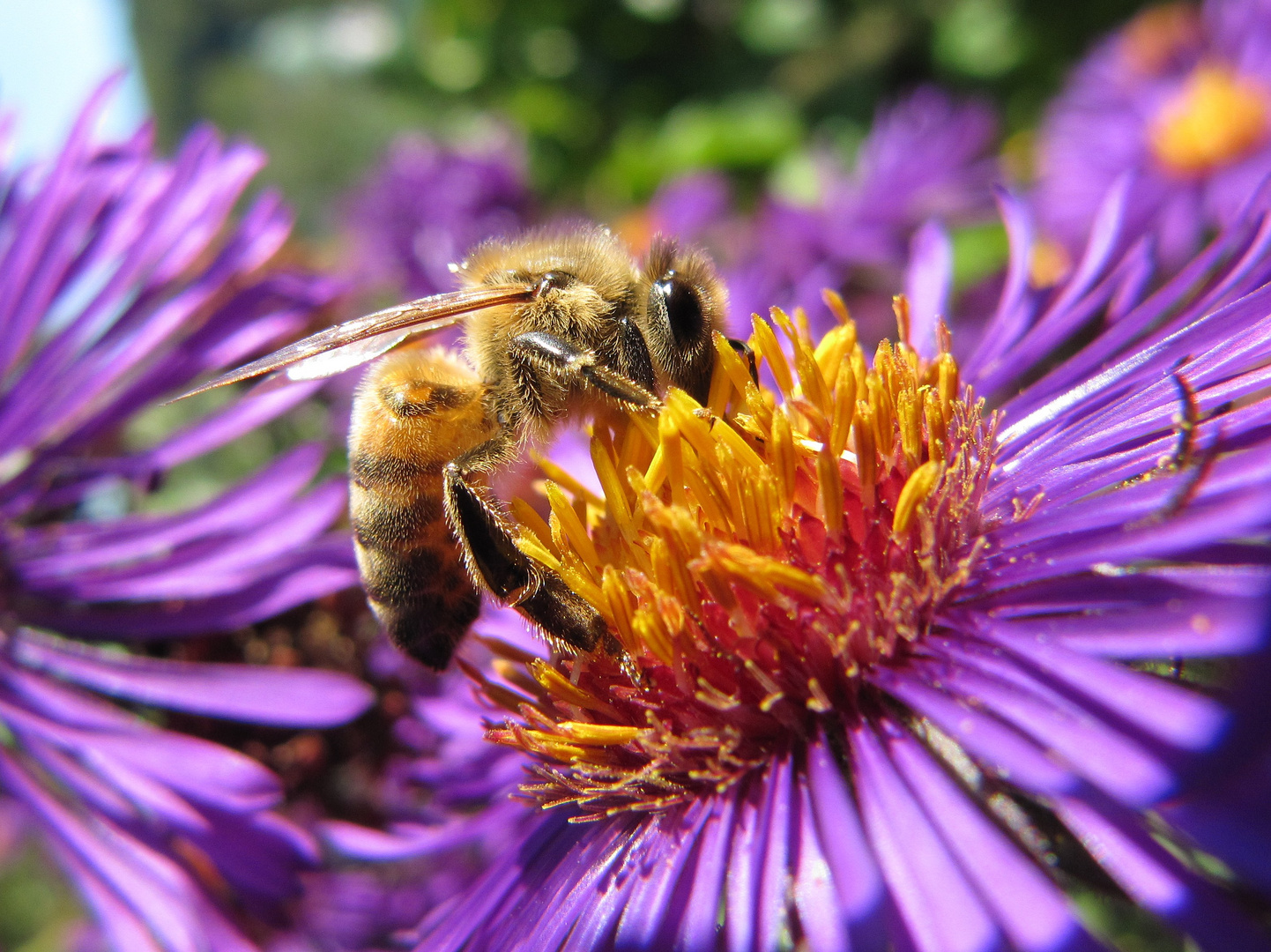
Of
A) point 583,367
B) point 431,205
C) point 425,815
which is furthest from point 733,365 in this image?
point 431,205

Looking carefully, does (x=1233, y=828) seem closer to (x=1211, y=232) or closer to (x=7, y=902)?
(x=1211, y=232)

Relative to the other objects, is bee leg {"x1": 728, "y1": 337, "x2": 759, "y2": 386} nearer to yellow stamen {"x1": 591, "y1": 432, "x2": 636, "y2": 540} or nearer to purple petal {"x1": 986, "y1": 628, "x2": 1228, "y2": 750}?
yellow stamen {"x1": 591, "y1": 432, "x2": 636, "y2": 540}

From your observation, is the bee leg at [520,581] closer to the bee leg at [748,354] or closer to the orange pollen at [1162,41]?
the bee leg at [748,354]

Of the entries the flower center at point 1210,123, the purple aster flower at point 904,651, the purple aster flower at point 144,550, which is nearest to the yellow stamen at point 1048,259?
the flower center at point 1210,123

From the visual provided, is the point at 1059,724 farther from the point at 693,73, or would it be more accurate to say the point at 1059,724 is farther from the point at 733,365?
the point at 693,73

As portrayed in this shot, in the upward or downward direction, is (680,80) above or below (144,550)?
above

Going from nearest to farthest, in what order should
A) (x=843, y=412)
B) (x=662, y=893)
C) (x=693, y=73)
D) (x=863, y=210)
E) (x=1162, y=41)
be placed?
(x=662, y=893) < (x=843, y=412) < (x=863, y=210) < (x=1162, y=41) < (x=693, y=73)
